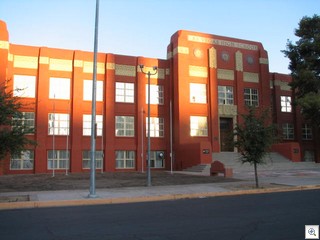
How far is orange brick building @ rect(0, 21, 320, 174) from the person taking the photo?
114ft

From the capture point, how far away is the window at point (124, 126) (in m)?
37.8

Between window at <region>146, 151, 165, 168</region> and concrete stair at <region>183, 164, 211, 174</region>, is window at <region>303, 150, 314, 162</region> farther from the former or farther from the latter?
window at <region>146, 151, 165, 168</region>

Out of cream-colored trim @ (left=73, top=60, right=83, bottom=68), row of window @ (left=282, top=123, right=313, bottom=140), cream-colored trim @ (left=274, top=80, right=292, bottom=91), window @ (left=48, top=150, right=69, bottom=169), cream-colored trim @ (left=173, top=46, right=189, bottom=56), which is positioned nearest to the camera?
window @ (left=48, top=150, right=69, bottom=169)

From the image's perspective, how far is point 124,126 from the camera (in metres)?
38.0

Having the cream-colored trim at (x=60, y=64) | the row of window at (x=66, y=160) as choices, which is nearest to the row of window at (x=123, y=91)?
the cream-colored trim at (x=60, y=64)

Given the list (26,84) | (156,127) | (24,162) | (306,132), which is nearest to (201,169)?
(156,127)

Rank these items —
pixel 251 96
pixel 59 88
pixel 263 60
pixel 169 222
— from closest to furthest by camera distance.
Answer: pixel 169 222 → pixel 59 88 → pixel 251 96 → pixel 263 60

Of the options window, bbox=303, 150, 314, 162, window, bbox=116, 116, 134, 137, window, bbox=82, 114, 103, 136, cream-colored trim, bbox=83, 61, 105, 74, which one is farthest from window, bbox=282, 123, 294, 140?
cream-colored trim, bbox=83, 61, 105, 74

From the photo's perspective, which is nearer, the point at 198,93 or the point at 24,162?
the point at 24,162

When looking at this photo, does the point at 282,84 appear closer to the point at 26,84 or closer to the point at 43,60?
the point at 43,60

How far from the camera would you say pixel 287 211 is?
35.6 ft

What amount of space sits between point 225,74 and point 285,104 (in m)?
10.0

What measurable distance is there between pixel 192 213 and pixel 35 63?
28.5m

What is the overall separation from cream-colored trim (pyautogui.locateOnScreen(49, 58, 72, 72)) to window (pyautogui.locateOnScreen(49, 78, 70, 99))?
98cm
